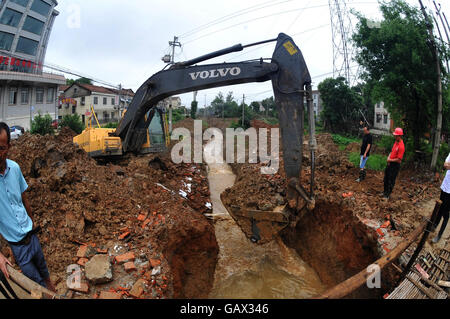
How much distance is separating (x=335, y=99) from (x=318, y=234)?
54.5 ft

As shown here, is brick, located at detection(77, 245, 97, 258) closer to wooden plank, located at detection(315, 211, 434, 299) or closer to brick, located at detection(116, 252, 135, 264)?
brick, located at detection(116, 252, 135, 264)

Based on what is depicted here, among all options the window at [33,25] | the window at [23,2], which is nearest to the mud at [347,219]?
the window at [23,2]

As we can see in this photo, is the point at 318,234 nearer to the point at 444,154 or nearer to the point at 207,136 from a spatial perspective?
the point at 444,154

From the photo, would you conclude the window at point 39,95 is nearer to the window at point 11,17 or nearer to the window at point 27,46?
the window at point 27,46

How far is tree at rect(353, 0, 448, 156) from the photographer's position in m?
7.42

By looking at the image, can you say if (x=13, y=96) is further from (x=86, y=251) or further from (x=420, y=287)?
(x=420, y=287)

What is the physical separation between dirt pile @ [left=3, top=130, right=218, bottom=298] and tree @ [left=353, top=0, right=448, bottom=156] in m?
6.93

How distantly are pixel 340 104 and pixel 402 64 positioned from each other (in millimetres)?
12321

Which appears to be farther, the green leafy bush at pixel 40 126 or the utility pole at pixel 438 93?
the green leafy bush at pixel 40 126

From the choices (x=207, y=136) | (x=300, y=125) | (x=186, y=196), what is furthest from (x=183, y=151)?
(x=300, y=125)

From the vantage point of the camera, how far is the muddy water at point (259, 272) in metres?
4.43

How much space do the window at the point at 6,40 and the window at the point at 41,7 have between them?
12.6 feet

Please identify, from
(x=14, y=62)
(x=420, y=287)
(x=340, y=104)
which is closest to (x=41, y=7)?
(x=14, y=62)

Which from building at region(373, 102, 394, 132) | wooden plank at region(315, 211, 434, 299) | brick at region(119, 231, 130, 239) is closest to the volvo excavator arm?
wooden plank at region(315, 211, 434, 299)
